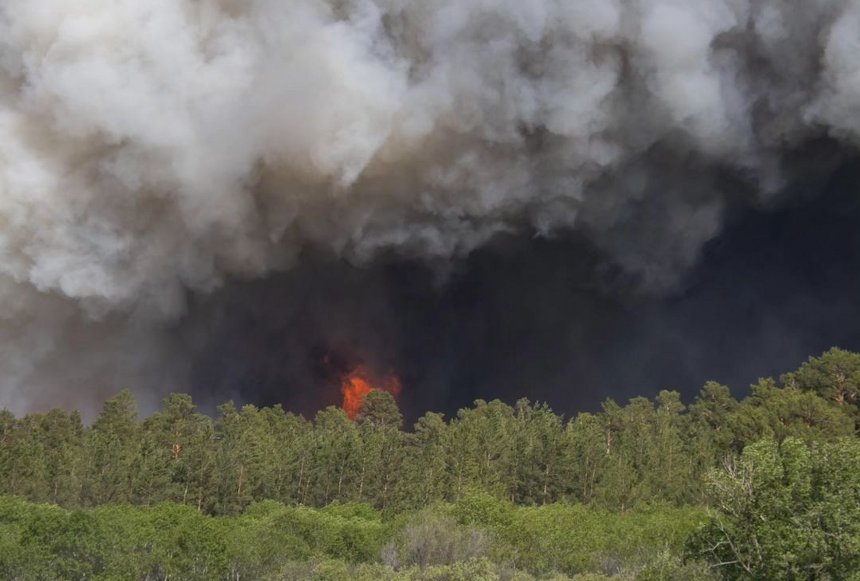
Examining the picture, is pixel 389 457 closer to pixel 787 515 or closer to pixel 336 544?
pixel 336 544

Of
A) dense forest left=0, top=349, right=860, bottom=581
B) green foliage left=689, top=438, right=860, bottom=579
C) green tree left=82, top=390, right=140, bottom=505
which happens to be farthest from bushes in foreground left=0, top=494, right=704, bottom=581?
green tree left=82, top=390, right=140, bottom=505

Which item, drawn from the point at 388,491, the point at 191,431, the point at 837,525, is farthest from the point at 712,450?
the point at 837,525

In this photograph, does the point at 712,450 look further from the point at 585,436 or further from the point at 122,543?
the point at 122,543

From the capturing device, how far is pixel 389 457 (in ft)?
355

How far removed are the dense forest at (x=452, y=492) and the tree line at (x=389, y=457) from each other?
301mm

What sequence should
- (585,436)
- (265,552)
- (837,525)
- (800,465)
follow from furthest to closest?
1. (585,436)
2. (265,552)
3. (800,465)
4. (837,525)

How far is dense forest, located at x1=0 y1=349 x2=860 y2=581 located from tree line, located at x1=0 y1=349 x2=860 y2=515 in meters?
0.30

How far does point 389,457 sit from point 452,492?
40.0 ft

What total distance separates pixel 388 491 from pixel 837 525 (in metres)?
84.4

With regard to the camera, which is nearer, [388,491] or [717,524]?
[717,524]

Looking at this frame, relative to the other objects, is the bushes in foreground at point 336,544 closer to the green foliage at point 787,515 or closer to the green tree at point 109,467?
the green foliage at point 787,515

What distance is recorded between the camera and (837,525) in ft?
85.8

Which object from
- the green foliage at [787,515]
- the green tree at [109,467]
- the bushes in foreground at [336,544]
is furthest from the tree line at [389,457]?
the green foliage at [787,515]

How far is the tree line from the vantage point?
307ft
